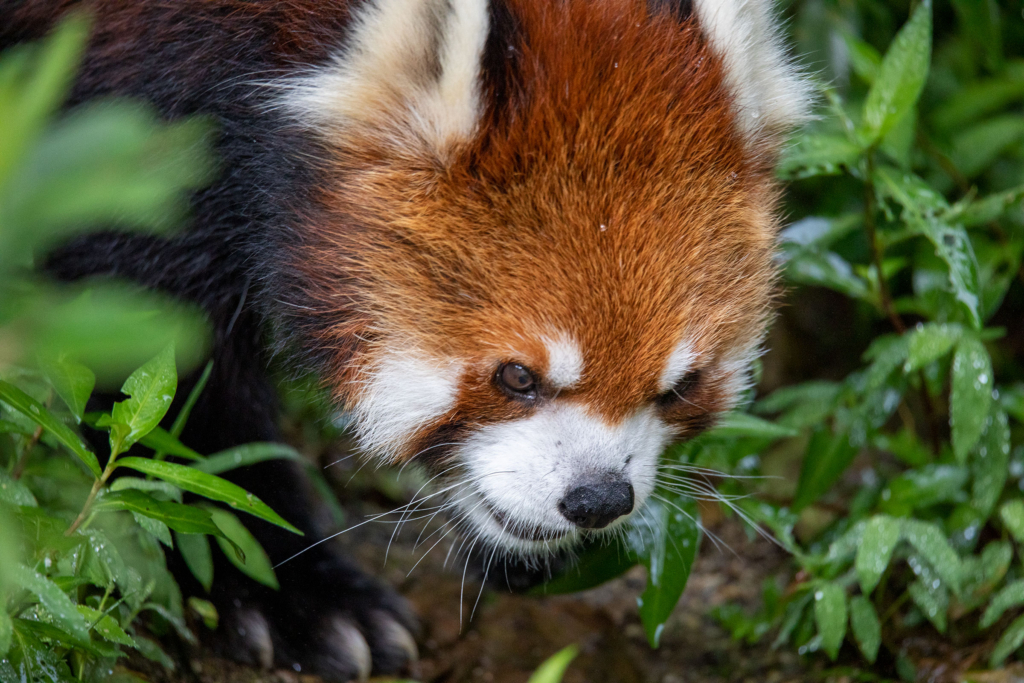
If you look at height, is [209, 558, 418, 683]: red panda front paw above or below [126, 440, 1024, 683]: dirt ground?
above

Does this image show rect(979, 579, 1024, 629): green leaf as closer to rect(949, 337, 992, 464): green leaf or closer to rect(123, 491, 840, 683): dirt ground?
rect(949, 337, 992, 464): green leaf

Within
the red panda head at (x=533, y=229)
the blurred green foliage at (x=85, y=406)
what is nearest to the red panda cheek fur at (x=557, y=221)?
the red panda head at (x=533, y=229)

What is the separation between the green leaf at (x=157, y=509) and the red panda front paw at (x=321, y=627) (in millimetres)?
858

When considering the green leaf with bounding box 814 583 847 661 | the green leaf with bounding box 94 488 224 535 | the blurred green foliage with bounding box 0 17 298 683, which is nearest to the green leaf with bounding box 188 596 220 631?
the blurred green foliage with bounding box 0 17 298 683

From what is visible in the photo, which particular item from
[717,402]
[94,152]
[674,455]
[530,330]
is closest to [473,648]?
[674,455]

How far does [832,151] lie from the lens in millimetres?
2436

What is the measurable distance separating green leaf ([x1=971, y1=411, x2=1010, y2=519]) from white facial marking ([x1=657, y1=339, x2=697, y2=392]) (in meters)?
1.02

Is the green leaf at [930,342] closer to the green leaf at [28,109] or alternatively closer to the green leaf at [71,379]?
the green leaf at [71,379]

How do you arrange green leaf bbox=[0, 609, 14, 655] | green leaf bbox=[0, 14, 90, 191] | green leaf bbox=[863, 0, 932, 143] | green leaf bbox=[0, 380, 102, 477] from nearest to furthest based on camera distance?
green leaf bbox=[0, 14, 90, 191] < green leaf bbox=[0, 609, 14, 655] < green leaf bbox=[0, 380, 102, 477] < green leaf bbox=[863, 0, 932, 143]

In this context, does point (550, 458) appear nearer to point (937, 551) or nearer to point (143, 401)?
point (143, 401)

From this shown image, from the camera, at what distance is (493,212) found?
188 centimetres

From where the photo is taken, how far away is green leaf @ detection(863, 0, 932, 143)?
240cm

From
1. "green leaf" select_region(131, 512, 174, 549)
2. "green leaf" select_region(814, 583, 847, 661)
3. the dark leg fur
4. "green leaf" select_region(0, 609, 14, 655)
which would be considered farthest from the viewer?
"green leaf" select_region(814, 583, 847, 661)

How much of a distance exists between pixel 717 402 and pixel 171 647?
138cm
